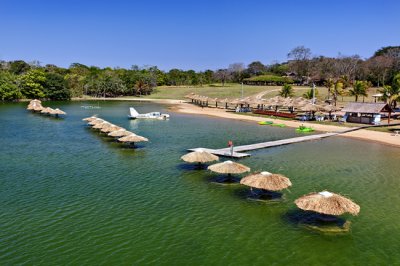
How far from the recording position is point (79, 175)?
1048 inches

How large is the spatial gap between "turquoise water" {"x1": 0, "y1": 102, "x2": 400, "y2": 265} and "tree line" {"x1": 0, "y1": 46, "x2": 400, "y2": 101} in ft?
188

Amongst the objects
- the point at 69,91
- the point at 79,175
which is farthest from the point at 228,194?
the point at 69,91

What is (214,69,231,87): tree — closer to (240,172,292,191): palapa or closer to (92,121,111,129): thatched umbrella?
(92,121,111,129): thatched umbrella

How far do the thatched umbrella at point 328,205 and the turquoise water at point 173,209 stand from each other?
1.15 meters

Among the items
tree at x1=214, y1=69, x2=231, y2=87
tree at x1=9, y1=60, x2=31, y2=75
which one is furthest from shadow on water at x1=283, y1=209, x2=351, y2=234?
tree at x1=9, y1=60, x2=31, y2=75

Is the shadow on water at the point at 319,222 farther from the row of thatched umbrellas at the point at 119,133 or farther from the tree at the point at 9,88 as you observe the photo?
the tree at the point at 9,88

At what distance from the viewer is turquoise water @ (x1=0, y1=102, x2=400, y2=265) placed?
15.4m

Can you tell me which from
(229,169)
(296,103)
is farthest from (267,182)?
(296,103)

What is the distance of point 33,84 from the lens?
10238cm

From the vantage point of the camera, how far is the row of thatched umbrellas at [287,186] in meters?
17.6

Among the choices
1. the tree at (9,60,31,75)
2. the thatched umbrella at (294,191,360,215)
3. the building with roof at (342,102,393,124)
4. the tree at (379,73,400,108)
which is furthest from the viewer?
the tree at (9,60,31,75)

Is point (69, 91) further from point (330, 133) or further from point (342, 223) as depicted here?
point (342, 223)

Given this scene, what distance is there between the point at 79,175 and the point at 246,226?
46.9 ft

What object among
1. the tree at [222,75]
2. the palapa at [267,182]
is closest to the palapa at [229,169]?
the palapa at [267,182]
